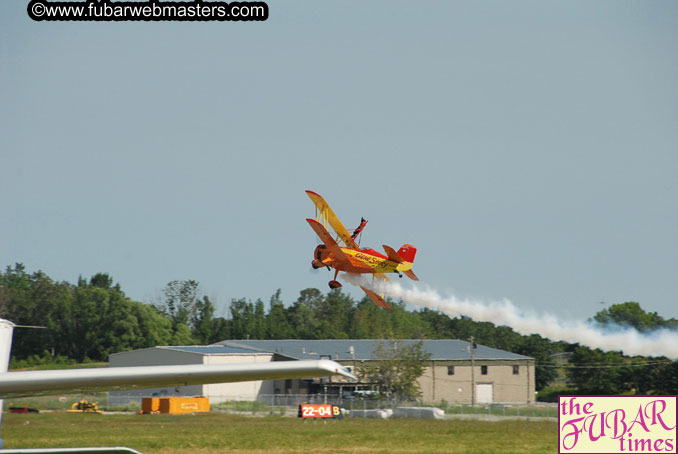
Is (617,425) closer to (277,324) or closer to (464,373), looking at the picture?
(464,373)

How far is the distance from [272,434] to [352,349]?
43.7m

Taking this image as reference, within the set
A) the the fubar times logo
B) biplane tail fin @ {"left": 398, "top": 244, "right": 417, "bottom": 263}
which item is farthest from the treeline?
the the fubar times logo

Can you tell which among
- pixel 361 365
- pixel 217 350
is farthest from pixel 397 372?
pixel 217 350

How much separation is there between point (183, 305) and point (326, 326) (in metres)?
30.0

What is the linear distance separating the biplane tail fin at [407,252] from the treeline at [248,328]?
83.3 feet

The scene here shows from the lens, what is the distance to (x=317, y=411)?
158 feet

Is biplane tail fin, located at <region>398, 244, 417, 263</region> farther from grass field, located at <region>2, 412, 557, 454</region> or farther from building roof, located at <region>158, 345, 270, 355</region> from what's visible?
building roof, located at <region>158, 345, 270, 355</region>

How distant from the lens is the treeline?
7725 cm

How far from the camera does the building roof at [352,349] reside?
81625 mm

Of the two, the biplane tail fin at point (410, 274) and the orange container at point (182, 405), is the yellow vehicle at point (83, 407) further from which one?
the biplane tail fin at point (410, 274)

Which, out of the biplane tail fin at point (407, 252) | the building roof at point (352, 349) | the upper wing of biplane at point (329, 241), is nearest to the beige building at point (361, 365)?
the building roof at point (352, 349)

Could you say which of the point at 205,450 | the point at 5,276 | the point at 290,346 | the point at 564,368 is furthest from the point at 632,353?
the point at 5,276

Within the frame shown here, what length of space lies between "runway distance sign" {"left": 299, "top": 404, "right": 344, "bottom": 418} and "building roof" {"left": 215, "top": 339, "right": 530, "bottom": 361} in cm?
2868

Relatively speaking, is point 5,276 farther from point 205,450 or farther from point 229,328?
point 205,450
